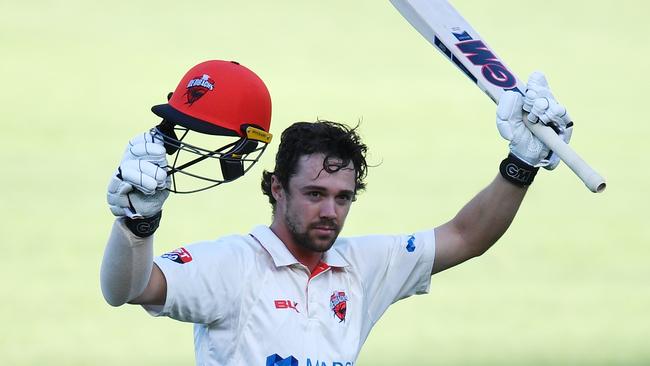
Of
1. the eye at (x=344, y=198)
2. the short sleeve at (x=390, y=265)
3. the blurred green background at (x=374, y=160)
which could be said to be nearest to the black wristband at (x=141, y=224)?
the eye at (x=344, y=198)

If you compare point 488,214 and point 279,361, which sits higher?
point 488,214

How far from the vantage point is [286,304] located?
4.38 metres

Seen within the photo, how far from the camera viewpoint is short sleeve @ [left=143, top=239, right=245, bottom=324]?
416 cm

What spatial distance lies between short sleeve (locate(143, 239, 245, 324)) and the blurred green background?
2.90 meters

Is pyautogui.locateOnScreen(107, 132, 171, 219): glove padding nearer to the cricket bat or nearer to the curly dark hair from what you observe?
the curly dark hair

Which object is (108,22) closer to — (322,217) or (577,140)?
(577,140)

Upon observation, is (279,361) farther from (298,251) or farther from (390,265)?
(390,265)

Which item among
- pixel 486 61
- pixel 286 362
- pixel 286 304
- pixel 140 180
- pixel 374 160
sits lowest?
pixel 286 362

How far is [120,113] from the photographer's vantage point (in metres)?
8.95

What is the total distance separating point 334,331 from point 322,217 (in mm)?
353

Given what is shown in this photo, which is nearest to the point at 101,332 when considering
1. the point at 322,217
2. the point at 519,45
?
the point at 322,217

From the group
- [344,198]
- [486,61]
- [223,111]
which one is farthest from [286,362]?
[486,61]

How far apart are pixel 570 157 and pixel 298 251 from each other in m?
0.87

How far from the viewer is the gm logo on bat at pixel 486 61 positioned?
4.58 m
